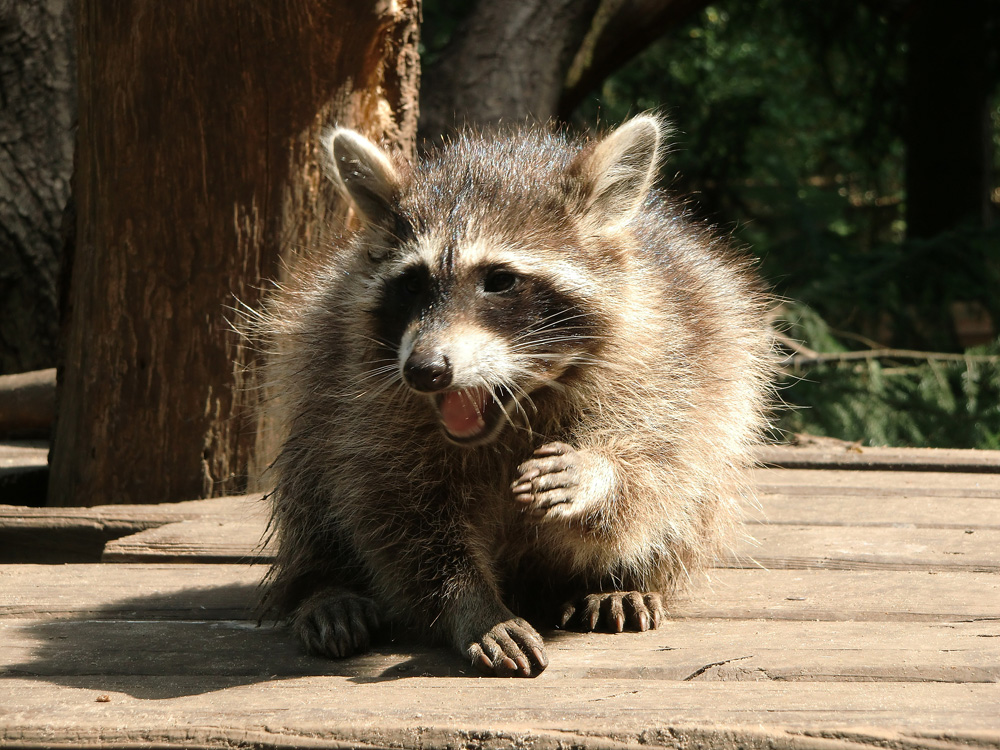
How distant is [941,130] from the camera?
8695 mm

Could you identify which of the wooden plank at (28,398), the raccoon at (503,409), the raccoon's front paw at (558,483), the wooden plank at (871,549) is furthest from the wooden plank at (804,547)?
the wooden plank at (28,398)

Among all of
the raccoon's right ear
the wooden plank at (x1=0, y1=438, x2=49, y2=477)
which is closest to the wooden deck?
the wooden plank at (x1=0, y1=438, x2=49, y2=477)

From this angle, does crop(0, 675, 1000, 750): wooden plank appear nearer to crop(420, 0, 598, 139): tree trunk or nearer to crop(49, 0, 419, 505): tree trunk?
crop(49, 0, 419, 505): tree trunk

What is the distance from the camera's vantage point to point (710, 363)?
2.93 metres

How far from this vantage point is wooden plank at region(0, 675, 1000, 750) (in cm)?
177

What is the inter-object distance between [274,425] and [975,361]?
12.2 ft

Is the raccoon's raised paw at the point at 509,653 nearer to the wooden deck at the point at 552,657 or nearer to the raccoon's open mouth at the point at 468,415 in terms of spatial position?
the wooden deck at the point at 552,657

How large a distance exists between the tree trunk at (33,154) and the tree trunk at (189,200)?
1.53 m

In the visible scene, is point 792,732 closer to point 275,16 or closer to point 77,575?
point 77,575

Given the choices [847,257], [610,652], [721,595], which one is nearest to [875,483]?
[721,595]

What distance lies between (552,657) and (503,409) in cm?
56

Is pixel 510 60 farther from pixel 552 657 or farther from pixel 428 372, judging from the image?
pixel 552 657

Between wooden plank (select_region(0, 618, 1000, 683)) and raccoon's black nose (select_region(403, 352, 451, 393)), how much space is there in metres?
0.61

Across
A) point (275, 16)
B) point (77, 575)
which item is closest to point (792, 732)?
point (77, 575)
